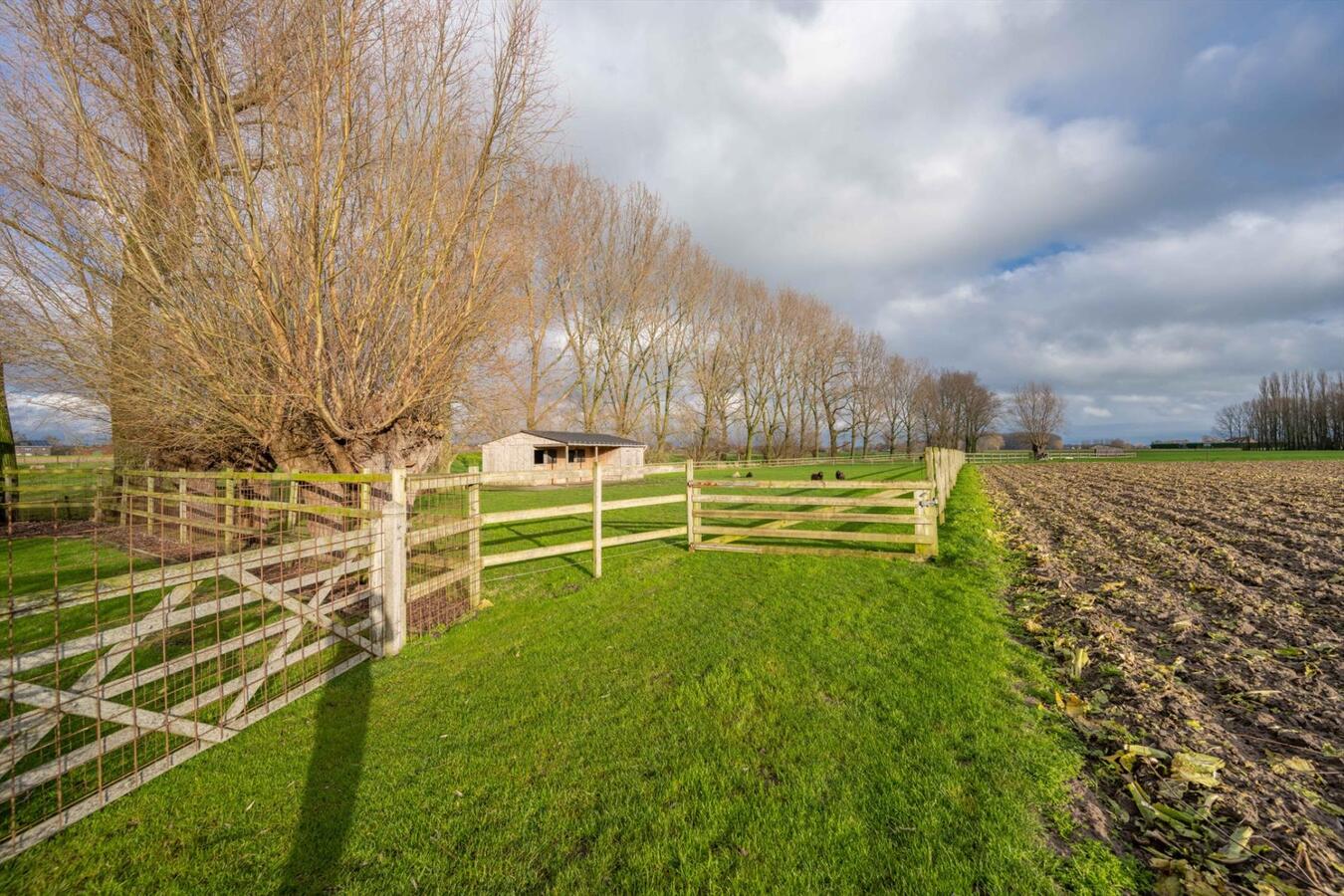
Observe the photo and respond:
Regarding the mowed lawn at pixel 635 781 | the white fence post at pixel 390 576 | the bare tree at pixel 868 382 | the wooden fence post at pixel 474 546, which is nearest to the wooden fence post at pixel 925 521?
the mowed lawn at pixel 635 781

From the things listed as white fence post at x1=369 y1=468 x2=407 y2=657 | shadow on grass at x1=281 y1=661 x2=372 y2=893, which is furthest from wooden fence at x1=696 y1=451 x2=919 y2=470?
shadow on grass at x1=281 y1=661 x2=372 y2=893

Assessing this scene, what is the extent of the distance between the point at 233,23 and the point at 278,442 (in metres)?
5.45

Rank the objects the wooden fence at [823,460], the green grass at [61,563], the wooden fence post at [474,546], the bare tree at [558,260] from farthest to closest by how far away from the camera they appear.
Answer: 1. the wooden fence at [823,460]
2. the bare tree at [558,260]
3. the green grass at [61,563]
4. the wooden fence post at [474,546]

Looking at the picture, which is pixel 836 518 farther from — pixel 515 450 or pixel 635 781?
pixel 515 450

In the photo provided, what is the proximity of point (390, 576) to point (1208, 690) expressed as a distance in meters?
7.25

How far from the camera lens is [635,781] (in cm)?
318

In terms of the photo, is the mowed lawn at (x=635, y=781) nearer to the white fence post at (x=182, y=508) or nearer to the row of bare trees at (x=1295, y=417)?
the white fence post at (x=182, y=508)

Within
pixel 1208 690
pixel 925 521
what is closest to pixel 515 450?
pixel 925 521

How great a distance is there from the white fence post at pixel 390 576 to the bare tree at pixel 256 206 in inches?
105

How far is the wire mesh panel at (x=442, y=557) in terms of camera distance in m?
6.20

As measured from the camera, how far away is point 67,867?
8.43ft

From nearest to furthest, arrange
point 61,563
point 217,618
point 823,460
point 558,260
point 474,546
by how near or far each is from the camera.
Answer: point 217,618 → point 474,546 → point 61,563 → point 558,260 → point 823,460

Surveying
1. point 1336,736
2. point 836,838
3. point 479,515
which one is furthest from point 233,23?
point 1336,736

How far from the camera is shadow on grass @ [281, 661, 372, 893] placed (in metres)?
2.59
